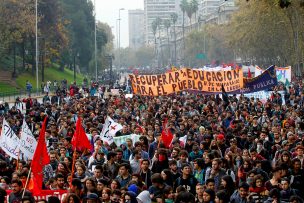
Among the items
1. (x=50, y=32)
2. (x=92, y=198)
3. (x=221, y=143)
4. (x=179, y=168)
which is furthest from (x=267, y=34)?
(x=92, y=198)

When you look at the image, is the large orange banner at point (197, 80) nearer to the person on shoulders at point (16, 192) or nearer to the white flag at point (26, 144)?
the white flag at point (26, 144)

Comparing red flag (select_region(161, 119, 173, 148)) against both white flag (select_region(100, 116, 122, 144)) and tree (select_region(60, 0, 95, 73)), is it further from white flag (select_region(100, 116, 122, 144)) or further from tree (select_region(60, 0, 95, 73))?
tree (select_region(60, 0, 95, 73))

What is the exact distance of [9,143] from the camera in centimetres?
1442

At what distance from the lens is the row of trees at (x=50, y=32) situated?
64.9 metres

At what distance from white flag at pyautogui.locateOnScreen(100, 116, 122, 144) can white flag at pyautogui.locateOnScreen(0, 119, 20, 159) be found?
2295 millimetres

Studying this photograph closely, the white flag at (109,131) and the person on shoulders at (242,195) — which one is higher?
the white flag at (109,131)

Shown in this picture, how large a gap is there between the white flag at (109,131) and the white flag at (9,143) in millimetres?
2295

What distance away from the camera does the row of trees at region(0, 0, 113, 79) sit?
6488 cm

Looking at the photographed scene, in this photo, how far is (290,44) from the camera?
69.9m

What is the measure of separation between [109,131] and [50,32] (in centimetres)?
6329

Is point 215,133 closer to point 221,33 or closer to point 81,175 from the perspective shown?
point 81,175

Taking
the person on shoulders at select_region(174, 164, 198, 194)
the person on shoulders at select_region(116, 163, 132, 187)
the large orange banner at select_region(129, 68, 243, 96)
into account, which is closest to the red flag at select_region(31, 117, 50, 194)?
the person on shoulders at select_region(116, 163, 132, 187)

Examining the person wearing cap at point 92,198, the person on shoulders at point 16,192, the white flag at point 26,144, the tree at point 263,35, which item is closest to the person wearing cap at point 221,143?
the white flag at point 26,144

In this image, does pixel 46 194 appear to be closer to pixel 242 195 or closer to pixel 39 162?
pixel 39 162
